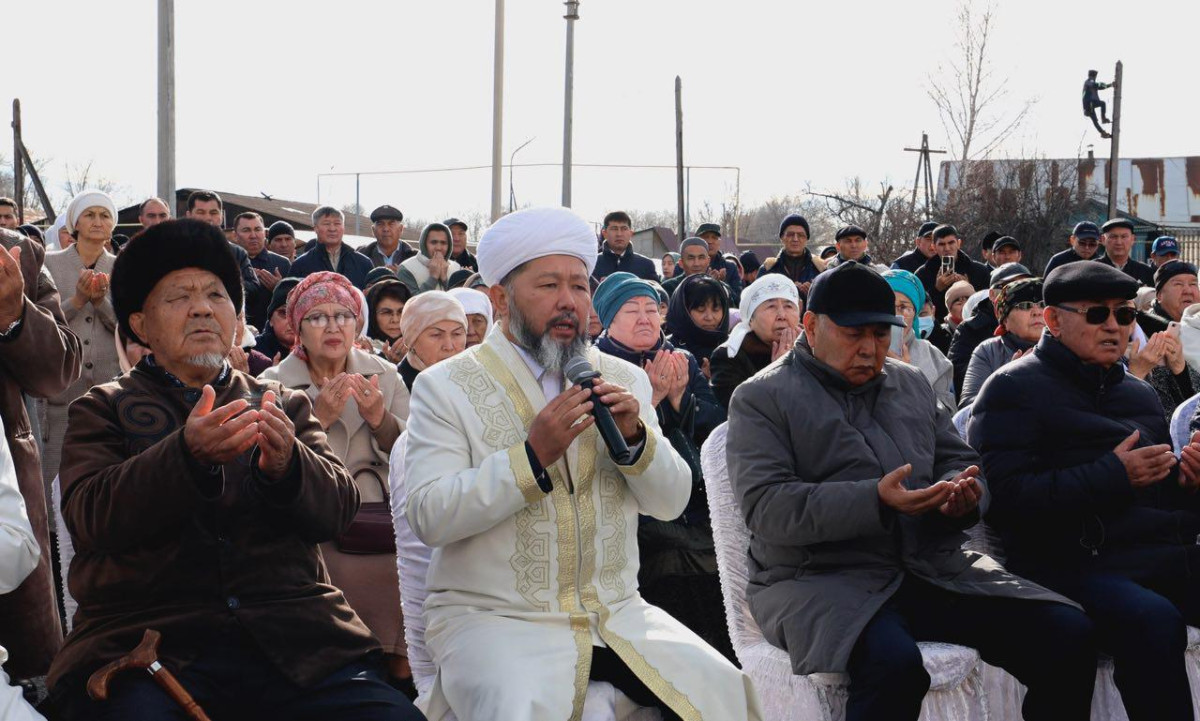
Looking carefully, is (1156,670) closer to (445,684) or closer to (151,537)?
(445,684)

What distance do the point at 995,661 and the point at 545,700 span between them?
66.2 inches

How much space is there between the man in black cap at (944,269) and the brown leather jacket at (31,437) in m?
10.0

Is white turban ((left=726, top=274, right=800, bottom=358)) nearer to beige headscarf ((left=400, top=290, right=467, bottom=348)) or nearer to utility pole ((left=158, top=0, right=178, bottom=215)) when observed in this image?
A: beige headscarf ((left=400, top=290, right=467, bottom=348))

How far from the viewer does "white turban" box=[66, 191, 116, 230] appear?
24.7 ft

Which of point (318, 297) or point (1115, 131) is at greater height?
point (1115, 131)

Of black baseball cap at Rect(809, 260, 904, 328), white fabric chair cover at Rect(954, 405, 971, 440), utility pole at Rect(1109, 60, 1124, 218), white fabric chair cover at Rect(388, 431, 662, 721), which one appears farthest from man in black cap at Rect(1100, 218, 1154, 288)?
utility pole at Rect(1109, 60, 1124, 218)

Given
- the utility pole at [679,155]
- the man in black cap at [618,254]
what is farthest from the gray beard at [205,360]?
the utility pole at [679,155]

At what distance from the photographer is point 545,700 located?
2979 mm

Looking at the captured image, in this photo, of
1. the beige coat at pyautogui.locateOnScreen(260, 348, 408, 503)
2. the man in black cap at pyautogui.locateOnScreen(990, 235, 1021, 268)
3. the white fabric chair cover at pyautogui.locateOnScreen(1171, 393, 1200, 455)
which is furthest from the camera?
the man in black cap at pyautogui.locateOnScreen(990, 235, 1021, 268)

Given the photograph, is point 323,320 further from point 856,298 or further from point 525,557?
point 856,298

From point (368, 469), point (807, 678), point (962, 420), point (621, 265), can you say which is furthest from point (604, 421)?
point (621, 265)

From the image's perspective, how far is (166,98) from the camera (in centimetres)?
1022

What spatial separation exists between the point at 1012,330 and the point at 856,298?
326 cm

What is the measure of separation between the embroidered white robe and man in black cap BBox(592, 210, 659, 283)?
319 inches
